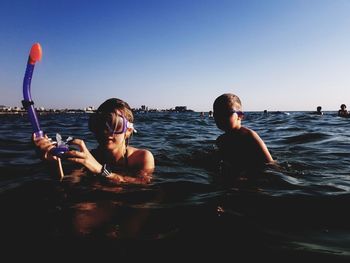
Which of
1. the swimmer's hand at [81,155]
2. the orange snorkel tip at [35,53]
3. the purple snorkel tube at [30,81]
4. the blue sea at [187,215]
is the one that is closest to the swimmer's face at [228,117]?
the blue sea at [187,215]

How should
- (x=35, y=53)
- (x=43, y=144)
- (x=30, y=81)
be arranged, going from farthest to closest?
(x=43, y=144) → (x=30, y=81) → (x=35, y=53)

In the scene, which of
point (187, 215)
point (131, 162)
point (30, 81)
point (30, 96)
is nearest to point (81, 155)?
point (30, 96)

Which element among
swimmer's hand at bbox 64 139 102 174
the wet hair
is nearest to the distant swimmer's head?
the wet hair

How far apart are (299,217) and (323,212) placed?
34 cm

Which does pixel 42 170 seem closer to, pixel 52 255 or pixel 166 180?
pixel 166 180

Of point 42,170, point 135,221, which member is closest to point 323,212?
point 135,221

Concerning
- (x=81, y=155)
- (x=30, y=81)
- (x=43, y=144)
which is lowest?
(x=81, y=155)

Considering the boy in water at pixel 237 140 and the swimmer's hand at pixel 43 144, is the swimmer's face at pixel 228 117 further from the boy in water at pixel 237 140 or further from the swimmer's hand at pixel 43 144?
the swimmer's hand at pixel 43 144

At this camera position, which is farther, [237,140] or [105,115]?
[237,140]

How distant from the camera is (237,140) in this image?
5.42m

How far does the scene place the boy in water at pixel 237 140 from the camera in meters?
5.24

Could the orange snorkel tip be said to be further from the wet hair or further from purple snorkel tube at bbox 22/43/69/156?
the wet hair

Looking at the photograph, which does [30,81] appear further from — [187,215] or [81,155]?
[187,215]

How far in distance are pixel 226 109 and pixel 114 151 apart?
7.59ft
